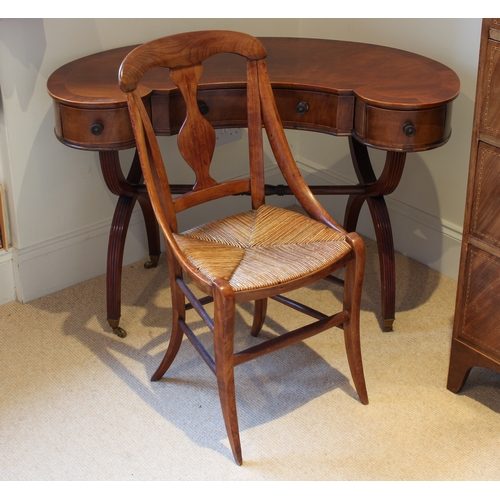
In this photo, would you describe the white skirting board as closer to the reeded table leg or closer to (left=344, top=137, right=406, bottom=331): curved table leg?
the reeded table leg

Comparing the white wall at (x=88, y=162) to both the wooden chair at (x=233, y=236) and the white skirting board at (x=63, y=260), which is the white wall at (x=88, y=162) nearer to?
the white skirting board at (x=63, y=260)

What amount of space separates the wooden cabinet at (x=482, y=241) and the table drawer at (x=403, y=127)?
0.70 feet

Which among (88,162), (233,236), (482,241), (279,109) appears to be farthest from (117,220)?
(482,241)

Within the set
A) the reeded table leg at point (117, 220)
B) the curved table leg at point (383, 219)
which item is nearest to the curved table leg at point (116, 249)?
the reeded table leg at point (117, 220)

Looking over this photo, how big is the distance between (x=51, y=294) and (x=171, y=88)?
960mm

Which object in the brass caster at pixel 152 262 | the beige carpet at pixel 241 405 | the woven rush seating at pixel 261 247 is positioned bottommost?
the beige carpet at pixel 241 405

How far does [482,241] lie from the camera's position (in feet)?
6.30

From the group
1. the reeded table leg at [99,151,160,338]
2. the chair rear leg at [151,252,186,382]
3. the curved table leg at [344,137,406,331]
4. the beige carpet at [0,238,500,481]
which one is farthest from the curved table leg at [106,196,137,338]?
the curved table leg at [344,137,406,331]

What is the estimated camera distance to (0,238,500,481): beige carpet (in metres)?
1.92

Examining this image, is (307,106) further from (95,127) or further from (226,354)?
(226,354)

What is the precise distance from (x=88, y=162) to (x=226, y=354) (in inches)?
42.5

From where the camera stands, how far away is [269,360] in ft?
7.57

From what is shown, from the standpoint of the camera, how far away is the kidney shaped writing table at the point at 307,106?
2.04m

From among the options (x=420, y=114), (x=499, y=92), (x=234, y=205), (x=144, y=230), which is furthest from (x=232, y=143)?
(x=499, y=92)
